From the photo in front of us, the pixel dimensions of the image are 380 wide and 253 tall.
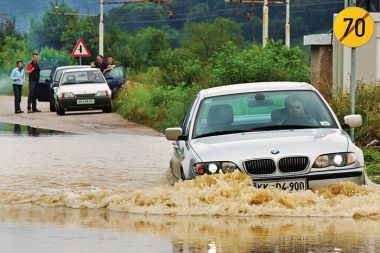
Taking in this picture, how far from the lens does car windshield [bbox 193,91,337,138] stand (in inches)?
595

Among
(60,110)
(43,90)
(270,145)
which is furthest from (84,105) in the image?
(270,145)

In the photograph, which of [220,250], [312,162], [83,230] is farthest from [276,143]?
[220,250]

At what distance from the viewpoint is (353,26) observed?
2334 cm

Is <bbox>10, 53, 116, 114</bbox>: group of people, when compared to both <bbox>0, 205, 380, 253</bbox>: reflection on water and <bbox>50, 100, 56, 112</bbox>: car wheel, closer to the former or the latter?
<bbox>50, 100, 56, 112</bbox>: car wheel

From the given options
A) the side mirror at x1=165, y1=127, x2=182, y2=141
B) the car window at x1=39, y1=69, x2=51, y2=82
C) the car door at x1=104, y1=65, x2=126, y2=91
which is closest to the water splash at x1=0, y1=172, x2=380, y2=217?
the side mirror at x1=165, y1=127, x2=182, y2=141

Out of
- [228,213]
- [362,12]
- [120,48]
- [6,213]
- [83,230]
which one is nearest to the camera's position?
[83,230]

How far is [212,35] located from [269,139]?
117684mm

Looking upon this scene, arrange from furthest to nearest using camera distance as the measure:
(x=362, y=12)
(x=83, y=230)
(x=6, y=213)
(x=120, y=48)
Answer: (x=120, y=48) → (x=362, y=12) → (x=6, y=213) → (x=83, y=230)

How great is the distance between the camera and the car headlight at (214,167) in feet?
45.8

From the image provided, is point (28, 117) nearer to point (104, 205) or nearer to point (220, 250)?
point (104, 205)

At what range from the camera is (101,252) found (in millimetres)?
11016

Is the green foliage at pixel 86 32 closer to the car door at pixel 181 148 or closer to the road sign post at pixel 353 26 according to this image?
the road sign post at pixel 353 26

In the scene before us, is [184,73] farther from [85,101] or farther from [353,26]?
[353,26]

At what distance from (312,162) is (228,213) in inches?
38.1
